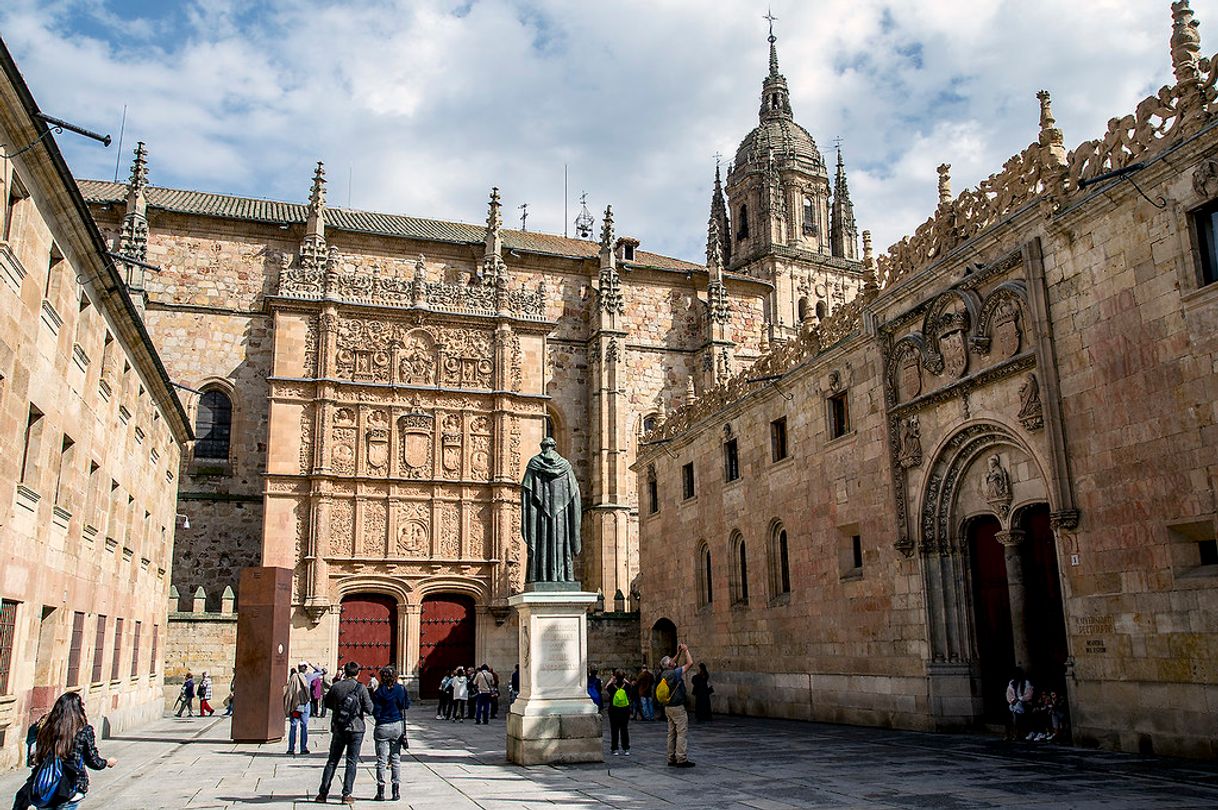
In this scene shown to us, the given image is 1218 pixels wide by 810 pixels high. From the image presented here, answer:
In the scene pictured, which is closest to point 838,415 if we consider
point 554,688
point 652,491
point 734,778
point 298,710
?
point 554,688

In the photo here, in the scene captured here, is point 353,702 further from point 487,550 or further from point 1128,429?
point 487,550

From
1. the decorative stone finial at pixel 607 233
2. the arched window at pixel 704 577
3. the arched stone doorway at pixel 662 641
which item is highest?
the decorative stone finial at pixel 607 233

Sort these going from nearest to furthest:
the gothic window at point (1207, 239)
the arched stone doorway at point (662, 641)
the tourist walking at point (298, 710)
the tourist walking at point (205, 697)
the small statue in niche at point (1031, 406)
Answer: the gothic window at point (1207, 239), the small statue in niche at point (1031, 406), the tourist walking at point (298, 710), the tourist walking at point (205, 697), the arched stone doorway at point (662, 641)

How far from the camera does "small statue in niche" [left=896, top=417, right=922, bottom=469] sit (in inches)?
701

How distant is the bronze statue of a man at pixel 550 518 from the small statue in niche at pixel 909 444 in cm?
641

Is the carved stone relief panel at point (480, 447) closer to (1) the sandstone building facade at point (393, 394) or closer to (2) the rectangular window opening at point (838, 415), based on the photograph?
(1) the sandstone building facade at point (393, 394)

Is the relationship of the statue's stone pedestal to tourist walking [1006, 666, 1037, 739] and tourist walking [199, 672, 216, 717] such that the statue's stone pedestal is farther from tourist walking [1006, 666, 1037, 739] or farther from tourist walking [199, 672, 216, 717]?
tourist walking [199, 672, 216, 717]

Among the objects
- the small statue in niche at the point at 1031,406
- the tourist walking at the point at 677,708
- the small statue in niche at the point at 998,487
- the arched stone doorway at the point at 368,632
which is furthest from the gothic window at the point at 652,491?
the tourist walking at the point at 677,708

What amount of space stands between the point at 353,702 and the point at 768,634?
13.5 meters

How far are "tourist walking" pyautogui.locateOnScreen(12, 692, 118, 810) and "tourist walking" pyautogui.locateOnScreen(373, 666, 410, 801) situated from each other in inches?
172

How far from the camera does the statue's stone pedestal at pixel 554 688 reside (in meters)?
13.6

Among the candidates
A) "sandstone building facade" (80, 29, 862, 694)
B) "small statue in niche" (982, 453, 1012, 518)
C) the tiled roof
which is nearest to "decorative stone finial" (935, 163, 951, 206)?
"small statue in niche" (982, 453, 1012, 518)

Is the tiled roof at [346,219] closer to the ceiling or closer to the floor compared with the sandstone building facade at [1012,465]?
closer to the ceiling

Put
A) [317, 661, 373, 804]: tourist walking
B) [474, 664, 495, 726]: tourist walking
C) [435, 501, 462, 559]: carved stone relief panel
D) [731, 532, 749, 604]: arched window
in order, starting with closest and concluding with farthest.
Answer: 1. [317, 661, 373, 804]: tourist walking
2. [474, 664, 495, 726]: tourist walking
3. [731, 532, 749, 604]: arched window
4. [435, 501, 462, 559]: carved stone relief panel
